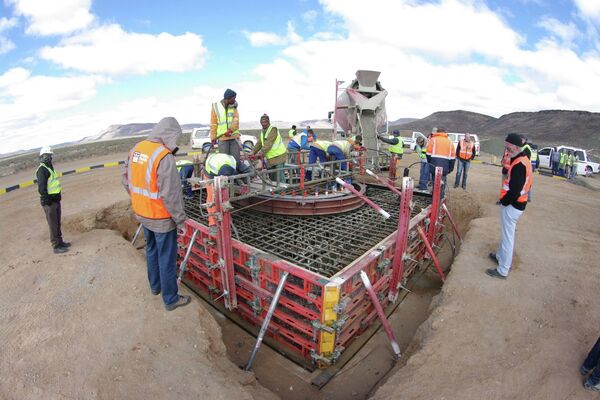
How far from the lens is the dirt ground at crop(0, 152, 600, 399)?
2848 mm

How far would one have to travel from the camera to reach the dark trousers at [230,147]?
19.3 feet

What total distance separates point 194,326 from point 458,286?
3.42 meters

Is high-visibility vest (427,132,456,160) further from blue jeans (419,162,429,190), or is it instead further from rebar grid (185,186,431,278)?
rebar grid (185,186,431,278)

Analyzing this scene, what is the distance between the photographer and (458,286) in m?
4.31

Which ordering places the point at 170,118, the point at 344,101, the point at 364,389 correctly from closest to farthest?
the point at 170,118 → the point at 364,389 → the point at 344,101

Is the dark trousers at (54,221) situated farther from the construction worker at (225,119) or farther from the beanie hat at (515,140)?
the beanie hat at (515,140)

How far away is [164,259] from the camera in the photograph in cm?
359

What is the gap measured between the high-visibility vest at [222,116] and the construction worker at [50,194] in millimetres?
2658

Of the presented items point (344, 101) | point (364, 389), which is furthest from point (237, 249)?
point (344, 101)

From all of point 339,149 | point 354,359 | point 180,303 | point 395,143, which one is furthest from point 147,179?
point 395,143

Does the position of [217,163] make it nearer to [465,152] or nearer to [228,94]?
[228,94]

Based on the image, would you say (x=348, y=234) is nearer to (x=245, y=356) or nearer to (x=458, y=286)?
(x=458, y=286)

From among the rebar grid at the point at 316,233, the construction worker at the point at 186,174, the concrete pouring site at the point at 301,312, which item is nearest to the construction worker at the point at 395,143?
the rebar grid at the point at 316,233

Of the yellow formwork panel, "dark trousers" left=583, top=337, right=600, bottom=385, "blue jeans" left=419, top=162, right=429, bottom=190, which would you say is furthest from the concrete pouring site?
"blue jeans" left=419, top=162, right=429, bottom=190
